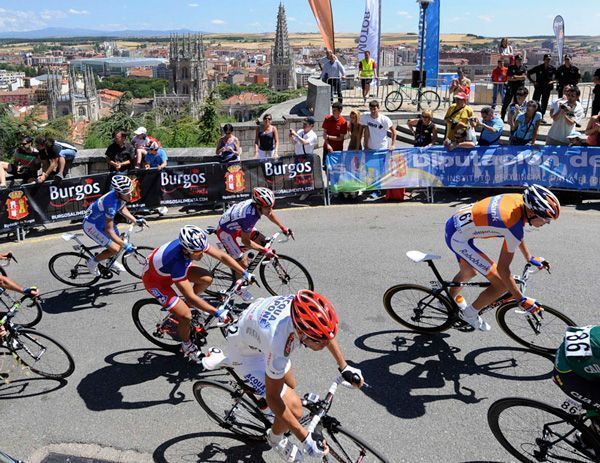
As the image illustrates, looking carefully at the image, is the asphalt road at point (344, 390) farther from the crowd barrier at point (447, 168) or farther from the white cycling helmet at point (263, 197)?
the crowd barrier at point (447, 168)

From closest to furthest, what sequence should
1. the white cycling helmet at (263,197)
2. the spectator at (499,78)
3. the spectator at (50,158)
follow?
the white cycling helmet at (263,197) < the spectator at (50,158) < the spectator at (499,78)

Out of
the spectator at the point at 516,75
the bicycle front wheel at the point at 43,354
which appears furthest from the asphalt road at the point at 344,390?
the spectator at the point at 516,75

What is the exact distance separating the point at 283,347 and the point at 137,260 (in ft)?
17.3

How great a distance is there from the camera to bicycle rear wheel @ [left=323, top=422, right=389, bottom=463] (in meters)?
4.05

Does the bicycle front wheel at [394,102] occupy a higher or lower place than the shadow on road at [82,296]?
higher

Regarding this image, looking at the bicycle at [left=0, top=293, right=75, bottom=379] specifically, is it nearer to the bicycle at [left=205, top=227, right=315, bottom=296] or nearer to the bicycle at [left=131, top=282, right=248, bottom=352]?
the bicycle at [left=131, top=282, right=248, bottom=352]

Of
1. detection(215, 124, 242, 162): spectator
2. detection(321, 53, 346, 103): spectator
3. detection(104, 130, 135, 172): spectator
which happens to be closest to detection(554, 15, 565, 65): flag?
detection(321, 53, 346, 103): spectator

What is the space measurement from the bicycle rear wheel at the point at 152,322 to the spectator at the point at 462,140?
7666 millimetres

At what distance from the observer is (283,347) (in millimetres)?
4000

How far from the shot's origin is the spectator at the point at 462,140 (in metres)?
11.9

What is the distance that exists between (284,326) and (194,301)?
1.80 meters

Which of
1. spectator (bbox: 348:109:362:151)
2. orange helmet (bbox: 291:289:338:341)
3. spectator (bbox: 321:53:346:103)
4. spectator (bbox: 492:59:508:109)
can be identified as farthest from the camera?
spectator (bbox: 321:53:346:103)

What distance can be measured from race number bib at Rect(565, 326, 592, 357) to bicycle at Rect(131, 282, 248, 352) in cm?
327

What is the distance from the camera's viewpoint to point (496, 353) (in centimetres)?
631
